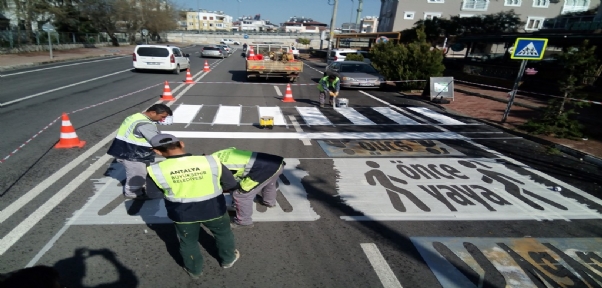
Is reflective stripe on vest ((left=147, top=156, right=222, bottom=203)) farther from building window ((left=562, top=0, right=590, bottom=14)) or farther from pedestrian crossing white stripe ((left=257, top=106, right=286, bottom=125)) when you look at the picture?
building window ((left=562, top=0, right=590, bottom=14))

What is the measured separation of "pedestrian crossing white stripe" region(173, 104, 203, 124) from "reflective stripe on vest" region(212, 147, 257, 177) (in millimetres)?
5500

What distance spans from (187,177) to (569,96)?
977cm

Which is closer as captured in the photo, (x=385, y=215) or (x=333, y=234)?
(x=333, y=234)

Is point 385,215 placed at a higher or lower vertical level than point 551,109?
lower

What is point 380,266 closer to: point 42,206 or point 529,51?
point 42,206

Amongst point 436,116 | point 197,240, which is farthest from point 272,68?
point 197,240

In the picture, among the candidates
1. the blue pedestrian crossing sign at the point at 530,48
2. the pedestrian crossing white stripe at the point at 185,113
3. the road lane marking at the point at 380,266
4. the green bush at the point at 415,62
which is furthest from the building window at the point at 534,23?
the road lane marking at the point at 380,266

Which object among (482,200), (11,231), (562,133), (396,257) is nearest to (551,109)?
(562,133)

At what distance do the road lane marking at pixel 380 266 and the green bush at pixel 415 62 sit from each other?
43.5 ft

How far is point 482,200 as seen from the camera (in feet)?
15.9

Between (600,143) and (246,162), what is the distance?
882 cm

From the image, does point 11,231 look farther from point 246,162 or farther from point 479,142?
point 479,142

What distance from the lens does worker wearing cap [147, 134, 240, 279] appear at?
2.71 metres

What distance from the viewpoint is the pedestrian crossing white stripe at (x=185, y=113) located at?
28.5 feet
